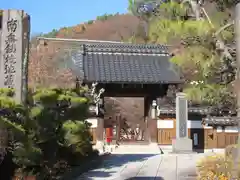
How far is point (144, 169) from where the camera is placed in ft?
36.5

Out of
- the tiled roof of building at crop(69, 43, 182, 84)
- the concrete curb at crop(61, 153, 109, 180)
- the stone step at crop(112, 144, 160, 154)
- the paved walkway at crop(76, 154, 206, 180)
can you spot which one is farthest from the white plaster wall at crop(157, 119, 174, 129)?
the concrete curb at crop(61, 153, 109, 180)

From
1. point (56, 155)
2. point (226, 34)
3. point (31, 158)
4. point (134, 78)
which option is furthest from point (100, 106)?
point (226, 34)

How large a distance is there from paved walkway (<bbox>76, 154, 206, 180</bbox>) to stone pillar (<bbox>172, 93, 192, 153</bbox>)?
2.59 metres

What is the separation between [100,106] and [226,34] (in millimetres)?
11880

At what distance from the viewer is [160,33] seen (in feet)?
25.1

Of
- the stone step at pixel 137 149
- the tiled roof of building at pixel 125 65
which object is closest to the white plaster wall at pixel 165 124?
the stone step at pixel 137 149

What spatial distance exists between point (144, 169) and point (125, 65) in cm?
1029

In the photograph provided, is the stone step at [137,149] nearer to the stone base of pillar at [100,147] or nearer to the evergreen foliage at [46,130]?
the stone base of pillar at [100,147]

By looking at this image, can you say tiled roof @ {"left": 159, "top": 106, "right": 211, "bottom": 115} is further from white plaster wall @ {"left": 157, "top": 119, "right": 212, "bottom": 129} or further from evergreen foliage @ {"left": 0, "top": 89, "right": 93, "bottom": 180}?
evergreen foliage @ {"left": 0, "top": 89, "right": 93, "bottom": 180}

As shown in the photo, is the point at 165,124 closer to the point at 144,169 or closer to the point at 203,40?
the point at 144,169

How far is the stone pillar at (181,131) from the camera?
16422 mm

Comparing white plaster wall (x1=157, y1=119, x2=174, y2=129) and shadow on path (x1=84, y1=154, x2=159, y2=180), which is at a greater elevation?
white plaster wall (x1=157, y1=119, x2=174, y2=129)

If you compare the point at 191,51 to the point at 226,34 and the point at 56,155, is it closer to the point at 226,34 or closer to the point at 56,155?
the point at 226,34

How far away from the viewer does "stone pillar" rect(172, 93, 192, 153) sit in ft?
53.9
